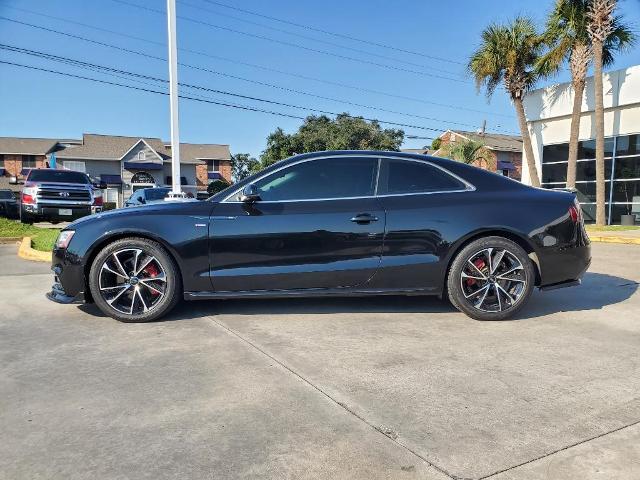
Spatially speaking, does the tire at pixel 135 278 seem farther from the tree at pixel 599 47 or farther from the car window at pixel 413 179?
the tree at pixel 599 47

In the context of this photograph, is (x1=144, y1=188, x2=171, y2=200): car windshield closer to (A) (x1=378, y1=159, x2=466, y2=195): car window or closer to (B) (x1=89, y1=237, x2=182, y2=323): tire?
(B) (x1=89, y1=237, x2=182, y2=323): tire

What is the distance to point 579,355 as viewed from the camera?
3.41 meters

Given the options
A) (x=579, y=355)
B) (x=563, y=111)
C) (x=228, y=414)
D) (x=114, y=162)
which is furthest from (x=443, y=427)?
(x=114, y=162)

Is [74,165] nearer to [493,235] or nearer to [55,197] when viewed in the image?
[55,197]

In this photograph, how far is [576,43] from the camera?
57.9 ft

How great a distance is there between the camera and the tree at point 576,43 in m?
17.2

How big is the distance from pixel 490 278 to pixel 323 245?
150 cm

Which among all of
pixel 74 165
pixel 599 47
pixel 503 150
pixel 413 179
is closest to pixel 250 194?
pixel 413 179

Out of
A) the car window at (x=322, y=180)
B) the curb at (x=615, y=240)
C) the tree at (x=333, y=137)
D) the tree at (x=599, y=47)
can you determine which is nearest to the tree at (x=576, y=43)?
the tree at (x=599, y=47)

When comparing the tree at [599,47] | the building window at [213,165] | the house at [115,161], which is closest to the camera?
the tree at [599,47]

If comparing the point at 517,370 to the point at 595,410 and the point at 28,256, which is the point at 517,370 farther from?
the point at 28,256

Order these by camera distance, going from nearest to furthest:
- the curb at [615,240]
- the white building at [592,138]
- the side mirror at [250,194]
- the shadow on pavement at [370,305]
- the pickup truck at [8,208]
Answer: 1. the side mirror at [250,194]
2. the shadow on pavement at [370,305]
3. the curb at [615,240]
4. the white building at [592,138]
5. the pickup truck at [8,208]

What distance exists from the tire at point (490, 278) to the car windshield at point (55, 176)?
45.0 ft

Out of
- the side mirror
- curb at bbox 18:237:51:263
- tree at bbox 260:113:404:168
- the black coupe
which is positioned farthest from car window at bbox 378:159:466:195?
tree at bbox 260:113:404:168
